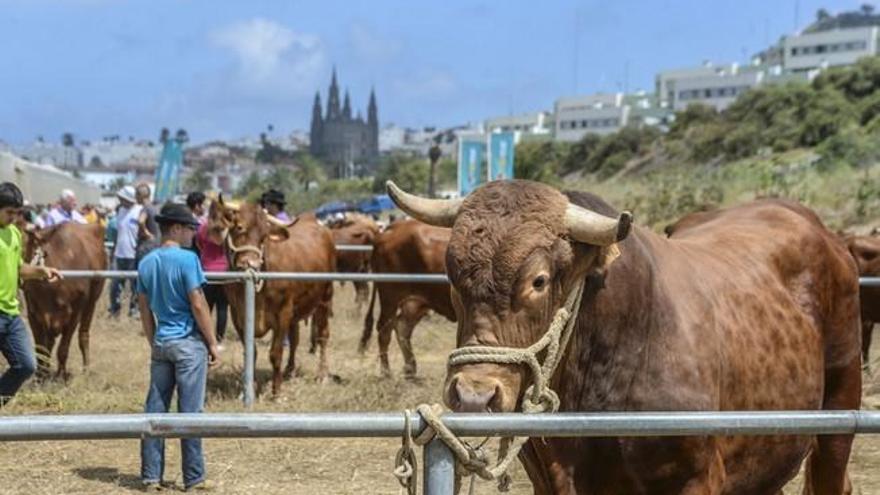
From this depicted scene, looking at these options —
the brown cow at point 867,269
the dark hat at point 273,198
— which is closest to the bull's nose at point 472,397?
the brown cow at point 867,269

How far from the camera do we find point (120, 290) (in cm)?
1592

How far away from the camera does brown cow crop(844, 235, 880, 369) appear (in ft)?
37.3

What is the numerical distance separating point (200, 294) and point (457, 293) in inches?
149

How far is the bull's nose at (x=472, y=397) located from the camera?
3.12 m

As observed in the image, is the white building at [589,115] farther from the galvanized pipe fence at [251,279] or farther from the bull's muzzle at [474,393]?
the bull's muzzle at [474,393]

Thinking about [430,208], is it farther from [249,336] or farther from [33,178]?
[33,178]

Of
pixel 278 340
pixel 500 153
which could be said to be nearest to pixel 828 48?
pixel 500 153

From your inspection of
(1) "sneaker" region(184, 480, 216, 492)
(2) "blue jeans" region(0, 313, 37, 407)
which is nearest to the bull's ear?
(2) "blue jeans" region(0, 313, 37, 407)

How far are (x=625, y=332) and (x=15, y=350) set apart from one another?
5.86 m

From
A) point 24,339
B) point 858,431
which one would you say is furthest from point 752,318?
point 24,339

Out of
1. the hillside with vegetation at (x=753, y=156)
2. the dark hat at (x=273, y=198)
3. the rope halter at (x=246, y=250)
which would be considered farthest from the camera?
the hillside with vegetation at (x=753, y=156)

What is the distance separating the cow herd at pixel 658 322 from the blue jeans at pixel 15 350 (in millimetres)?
5121

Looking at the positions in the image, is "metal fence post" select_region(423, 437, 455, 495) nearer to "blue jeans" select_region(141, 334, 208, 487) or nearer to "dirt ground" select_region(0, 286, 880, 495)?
"dirt ground" select_region(0, 286, 880, 495)

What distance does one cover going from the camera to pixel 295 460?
775 cm
